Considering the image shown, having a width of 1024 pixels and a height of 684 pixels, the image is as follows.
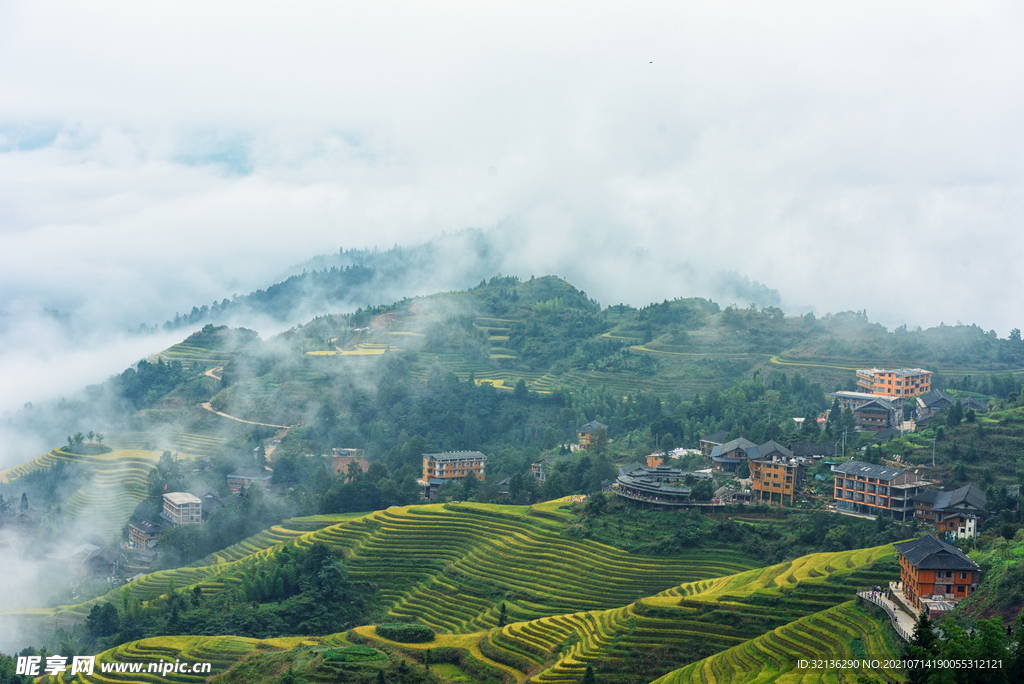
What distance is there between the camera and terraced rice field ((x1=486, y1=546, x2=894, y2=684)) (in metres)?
28.8

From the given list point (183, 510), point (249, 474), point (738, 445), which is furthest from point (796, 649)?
point (249, 474)

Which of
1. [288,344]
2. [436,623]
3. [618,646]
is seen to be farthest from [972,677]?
[288,344]

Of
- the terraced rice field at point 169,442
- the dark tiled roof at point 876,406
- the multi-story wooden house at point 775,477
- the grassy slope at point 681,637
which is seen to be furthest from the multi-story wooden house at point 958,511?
the terraced rice field at point 169,442

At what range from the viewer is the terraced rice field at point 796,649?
25.1 metres

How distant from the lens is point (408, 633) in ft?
107

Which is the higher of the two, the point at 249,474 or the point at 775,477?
the point at 775,477

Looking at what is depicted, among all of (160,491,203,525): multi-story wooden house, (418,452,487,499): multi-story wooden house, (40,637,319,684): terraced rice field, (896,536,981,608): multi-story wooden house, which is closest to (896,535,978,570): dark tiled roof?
(896,536,981,608): multi-story wooden house

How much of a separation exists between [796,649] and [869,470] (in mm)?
15463

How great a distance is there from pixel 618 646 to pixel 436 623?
9.91 meters

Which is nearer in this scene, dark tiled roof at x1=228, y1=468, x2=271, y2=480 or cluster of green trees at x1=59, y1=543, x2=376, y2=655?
cluster of green trees at x1=59, y1=543, x2=376, y2=655

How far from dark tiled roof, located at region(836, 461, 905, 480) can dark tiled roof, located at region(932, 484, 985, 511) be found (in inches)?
80.7

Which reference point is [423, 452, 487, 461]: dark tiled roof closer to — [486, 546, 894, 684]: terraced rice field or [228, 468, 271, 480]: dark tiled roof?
[228, 468, 271, 480]: dark tiled roof

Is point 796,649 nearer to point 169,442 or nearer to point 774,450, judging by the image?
point 774,450

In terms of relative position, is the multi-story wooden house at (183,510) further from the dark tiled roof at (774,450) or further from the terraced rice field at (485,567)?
the dark tiled roof at (774,450)
